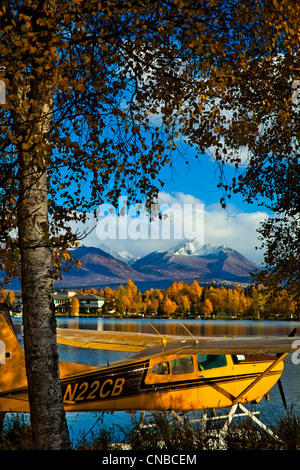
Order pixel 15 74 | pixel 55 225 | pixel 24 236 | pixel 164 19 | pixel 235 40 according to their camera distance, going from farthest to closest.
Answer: pixel 55 225 → pixel 235 40 → pixel 164 19 → pixel 24 236 → pixel 15 74

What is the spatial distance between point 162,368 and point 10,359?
3299mm


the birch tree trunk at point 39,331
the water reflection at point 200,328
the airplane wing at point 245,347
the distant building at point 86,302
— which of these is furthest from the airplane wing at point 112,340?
the distant building at point 86,302

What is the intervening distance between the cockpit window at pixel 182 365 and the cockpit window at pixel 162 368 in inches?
4.9

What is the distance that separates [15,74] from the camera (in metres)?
4.80

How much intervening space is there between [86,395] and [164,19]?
7688 millimetres

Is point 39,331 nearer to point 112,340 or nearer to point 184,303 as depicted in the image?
point 112,340

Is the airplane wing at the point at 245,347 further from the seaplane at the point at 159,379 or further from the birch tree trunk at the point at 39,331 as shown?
the birch tree trunk at the point at 39,331

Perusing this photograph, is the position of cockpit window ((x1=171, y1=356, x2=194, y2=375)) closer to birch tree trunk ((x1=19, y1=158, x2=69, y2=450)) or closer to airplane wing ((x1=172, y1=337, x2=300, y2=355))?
airplane wing ((x1=172, y1=337, x2=300, y2=355))

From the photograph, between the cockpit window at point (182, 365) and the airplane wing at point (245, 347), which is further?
the cockpit window at point (182, 365)

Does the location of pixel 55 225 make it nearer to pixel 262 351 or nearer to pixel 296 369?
pixel 262 351

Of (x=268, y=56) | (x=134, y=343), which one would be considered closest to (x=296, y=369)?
(x=134, y=343)

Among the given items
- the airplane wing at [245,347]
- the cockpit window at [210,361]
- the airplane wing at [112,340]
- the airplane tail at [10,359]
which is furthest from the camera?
the airplane wing at [112,340]

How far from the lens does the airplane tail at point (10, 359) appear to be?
28.4ft

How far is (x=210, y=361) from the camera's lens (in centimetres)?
1005
